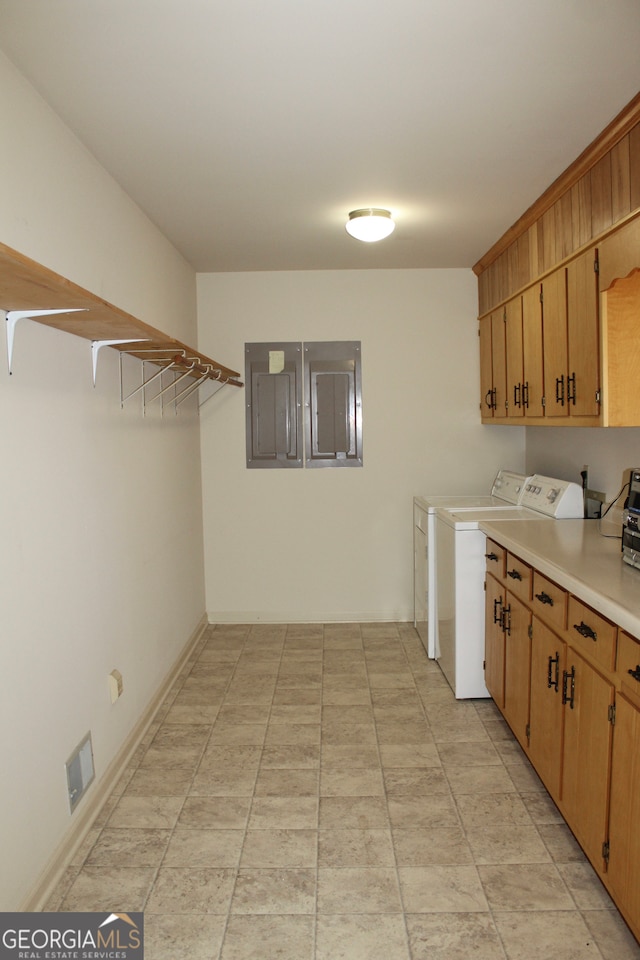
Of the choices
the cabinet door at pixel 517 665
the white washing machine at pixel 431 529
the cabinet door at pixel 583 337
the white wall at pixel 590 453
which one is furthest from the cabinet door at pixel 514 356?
the cabinet door at pixel 517 665

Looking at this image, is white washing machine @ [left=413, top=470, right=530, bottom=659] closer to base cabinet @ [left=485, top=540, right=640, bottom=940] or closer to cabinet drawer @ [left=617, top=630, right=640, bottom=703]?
base cabinet @ [left=485, top=540, right=640, bottom=940]

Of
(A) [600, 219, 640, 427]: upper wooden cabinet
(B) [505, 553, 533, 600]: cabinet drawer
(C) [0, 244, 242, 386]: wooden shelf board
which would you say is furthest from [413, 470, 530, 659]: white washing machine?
(C) [0, 244, 242, 386]: wooden shelf board

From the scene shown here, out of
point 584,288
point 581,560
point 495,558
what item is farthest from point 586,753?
point 584,288

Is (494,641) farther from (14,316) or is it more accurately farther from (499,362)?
(14,316)

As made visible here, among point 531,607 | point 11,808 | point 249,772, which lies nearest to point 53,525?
point 11,808

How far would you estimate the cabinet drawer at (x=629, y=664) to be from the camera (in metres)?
1.84

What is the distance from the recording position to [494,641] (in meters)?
3.43

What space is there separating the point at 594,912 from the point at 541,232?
2887 mm

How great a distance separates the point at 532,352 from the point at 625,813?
242 cm

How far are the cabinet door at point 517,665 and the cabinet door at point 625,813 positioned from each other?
33.9 inches

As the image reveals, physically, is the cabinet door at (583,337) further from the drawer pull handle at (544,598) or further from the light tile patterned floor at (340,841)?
the light tile patterned floor at (340,841)

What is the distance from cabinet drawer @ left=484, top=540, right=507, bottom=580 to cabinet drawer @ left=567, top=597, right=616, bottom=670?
91cm

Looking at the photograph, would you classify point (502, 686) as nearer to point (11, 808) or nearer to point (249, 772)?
point (249, 772)

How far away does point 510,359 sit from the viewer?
418 centimetres
